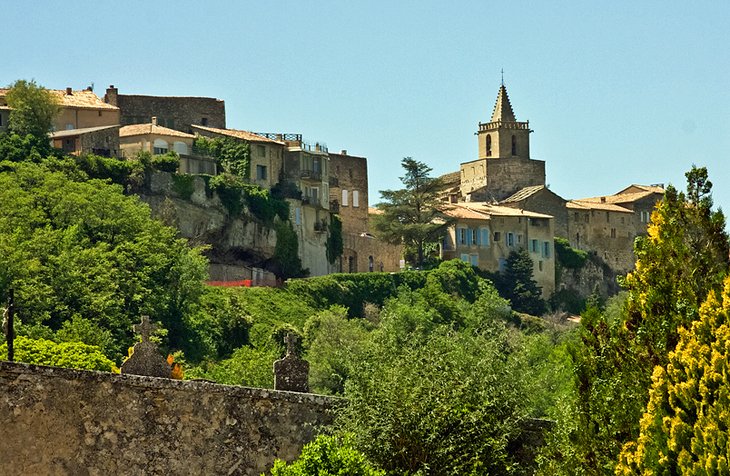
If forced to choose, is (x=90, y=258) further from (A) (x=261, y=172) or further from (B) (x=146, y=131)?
(A) (x=261, y=172)

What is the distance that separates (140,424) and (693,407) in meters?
5.76

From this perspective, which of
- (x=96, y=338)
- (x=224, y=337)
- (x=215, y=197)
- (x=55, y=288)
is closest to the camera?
(x=96, y=338)

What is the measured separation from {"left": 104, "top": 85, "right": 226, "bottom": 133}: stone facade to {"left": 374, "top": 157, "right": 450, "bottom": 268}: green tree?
1114cm

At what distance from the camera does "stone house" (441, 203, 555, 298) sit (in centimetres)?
10931

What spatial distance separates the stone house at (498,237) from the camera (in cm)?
10931

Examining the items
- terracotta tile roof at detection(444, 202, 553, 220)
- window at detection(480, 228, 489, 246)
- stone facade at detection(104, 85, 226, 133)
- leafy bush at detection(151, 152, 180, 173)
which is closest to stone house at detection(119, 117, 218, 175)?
leafy bush at detection(151, 152, 180, 173)

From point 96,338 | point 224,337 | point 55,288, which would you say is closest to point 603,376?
point 96,338

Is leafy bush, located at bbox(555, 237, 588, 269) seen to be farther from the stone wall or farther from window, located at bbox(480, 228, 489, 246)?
the stone wall

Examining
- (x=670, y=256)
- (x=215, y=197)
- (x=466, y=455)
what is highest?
(x=215, y=197)

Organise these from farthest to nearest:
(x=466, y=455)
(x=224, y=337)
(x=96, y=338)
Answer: (x=224, y=337)
(x=96, y=338)
(x=466, y=455)

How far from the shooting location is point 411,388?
22.7 metres

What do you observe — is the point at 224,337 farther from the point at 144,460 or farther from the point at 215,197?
the point at 144,460

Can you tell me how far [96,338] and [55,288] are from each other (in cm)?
739

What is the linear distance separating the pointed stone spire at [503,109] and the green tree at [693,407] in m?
113
